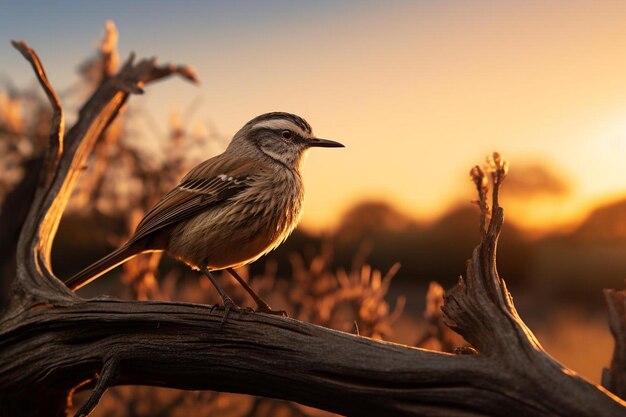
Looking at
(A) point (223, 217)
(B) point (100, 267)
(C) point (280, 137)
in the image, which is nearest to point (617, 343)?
(A) point (223, 217)

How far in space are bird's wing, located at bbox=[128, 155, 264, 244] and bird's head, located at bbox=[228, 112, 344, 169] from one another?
1.00 feet

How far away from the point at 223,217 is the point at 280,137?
1.04 meters

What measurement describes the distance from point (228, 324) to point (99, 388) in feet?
2.46

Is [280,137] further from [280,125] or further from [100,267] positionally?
[100,267]

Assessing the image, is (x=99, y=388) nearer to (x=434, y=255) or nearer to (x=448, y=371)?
(x=448, y=371)

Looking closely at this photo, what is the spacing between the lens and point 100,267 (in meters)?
4.32

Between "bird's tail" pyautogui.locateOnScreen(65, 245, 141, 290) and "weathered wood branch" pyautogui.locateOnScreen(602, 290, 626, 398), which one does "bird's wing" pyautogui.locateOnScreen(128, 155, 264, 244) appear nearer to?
"bird's tail" pyautogui.locateOnScreen(65, 245, 141, 290)

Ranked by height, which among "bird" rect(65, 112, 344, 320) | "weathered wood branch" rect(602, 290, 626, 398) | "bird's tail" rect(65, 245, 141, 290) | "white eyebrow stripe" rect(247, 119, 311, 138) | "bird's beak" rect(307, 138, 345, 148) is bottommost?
"weathered wood branch" rect(602, 290, 626, 398)

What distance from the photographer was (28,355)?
397 cm

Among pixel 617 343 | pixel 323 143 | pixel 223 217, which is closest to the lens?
pixel 617 343

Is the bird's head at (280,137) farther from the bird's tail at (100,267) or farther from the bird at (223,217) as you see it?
the bird's tail at (100,267)

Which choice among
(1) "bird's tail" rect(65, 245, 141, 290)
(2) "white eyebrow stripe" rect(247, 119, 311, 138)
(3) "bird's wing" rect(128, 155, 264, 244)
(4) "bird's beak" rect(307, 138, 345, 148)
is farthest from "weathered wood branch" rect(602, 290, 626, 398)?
(1) "bird's tail" rect(65, 245, 141, 290)

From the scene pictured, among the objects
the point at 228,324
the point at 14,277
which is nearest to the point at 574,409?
the point at 228,324

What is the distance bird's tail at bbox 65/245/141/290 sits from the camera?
4285 millimetres
